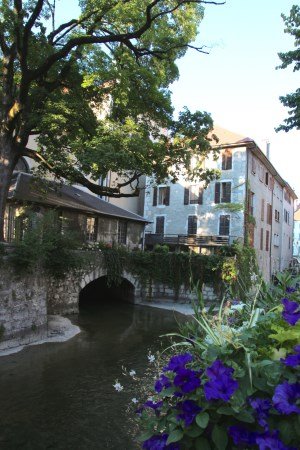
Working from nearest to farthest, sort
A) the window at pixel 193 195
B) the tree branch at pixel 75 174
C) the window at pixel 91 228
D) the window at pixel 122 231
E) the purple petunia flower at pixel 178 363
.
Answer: the purple petunia flower at pixel 178 363 < the tree branch at pixel 75 174 < the window at pixel 91 228 < the window at pixel 122 231 < the window at pixel 193 195

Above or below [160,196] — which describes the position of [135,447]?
below

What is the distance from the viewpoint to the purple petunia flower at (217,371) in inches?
62.7

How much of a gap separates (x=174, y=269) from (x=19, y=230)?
1265 centimetres

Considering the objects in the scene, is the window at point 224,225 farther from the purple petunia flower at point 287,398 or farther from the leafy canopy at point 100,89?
the purple petunia flower at point 287,398

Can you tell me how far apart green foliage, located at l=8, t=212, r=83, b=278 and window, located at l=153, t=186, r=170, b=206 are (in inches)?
647

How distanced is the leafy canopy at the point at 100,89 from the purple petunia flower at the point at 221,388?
34.9ft

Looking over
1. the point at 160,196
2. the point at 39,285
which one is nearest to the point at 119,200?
the point at 160,196

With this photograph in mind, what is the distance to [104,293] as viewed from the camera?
81.8 feet

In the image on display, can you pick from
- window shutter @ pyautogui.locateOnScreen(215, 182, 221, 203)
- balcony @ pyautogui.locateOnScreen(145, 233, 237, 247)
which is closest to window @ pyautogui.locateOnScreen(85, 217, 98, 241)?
balcony @ pyautogui.locateOnScreen(145, 233, 237, 247)

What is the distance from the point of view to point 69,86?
14.9 m

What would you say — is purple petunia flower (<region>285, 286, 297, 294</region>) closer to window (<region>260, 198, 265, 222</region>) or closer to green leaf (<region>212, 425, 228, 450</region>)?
green leaf (<region>212, 425, 228, 450</region>)

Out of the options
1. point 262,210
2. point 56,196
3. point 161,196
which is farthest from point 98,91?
point 262,210

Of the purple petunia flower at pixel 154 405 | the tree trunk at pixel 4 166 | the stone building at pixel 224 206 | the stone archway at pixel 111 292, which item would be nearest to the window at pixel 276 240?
the stone building at pixel 224 206

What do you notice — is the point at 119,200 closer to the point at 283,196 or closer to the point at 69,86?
the point at 69,86
